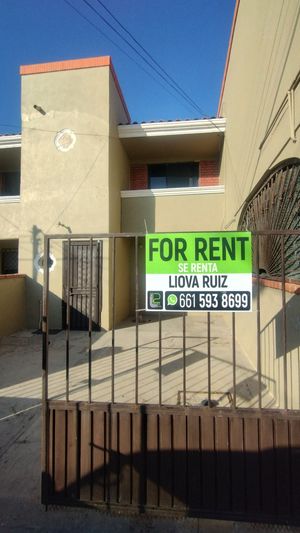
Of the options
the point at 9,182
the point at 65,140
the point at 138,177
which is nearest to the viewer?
the point at 65,140

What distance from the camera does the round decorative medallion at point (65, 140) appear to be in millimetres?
8859

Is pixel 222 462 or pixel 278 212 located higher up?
pixel 278 212

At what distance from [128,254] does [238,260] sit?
353 inches

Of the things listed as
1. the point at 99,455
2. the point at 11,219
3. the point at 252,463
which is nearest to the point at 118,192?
the point at 11,219

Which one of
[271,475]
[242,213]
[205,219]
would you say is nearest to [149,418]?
[271,475]

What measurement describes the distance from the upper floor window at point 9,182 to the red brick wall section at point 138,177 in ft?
14.7

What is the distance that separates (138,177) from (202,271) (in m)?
9.76

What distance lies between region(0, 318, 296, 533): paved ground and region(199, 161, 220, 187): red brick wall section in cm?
536

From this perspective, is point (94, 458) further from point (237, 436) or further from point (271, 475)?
point (271, 475)

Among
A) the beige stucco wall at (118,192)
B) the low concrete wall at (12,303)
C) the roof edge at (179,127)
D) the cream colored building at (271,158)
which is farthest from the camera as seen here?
the roof edge at (179,127)

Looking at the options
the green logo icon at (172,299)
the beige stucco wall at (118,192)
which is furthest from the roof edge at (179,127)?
the green logo icon at (172,299)

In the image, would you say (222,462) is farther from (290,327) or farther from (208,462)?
(290,327)

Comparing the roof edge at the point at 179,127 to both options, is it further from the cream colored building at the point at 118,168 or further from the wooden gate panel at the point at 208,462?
the wooden gate panel at the point at 208,462

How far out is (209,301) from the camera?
2.29 m
